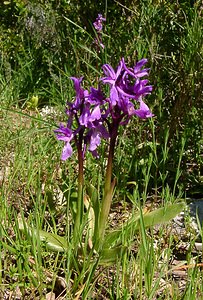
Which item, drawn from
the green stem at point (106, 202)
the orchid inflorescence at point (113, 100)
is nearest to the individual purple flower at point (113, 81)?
the orchid inflorescence at point (113, 100)

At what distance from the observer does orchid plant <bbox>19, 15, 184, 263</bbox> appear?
181 centimetres

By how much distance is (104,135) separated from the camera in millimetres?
1890

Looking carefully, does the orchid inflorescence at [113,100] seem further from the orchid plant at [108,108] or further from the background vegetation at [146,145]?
the background vegetation at [146,145]

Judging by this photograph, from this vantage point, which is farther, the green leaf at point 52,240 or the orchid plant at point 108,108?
the green leaf at point 52,240

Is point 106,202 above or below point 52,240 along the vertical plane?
above

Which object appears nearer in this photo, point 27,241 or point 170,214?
point 27,241

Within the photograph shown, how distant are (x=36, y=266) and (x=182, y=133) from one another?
3.91 feet

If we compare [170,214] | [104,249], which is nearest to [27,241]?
[104,249]

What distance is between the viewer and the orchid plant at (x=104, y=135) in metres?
1.81

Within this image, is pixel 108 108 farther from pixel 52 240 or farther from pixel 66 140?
pixel 52 240

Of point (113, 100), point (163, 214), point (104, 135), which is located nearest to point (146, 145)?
Result: point (163, 214)

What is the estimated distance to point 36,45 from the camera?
438cm

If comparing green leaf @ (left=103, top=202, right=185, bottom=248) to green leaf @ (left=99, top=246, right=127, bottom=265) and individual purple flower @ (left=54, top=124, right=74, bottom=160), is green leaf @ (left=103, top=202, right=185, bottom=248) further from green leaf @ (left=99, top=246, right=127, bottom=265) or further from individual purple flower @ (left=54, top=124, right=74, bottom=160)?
individual purple flower @ (left=54, top=124, right=74, bottom=160)

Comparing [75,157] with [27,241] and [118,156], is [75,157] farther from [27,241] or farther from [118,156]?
[27,241]
